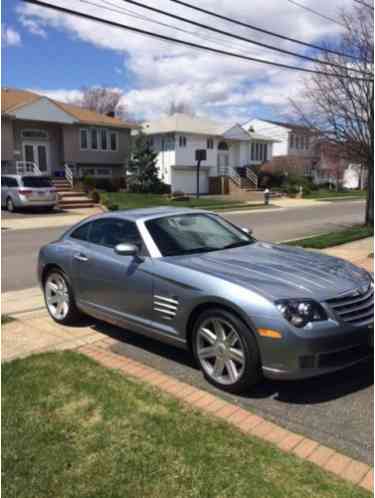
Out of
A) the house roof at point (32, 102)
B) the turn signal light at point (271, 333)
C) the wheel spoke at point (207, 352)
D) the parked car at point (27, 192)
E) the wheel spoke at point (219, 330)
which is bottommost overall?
the wheel spoke at point (207, 352)

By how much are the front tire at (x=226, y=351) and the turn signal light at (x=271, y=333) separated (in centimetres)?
10

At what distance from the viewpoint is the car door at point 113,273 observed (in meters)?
4.54

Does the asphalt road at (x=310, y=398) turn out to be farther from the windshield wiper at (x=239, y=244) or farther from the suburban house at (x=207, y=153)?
the suburban house at (x=207, y=153)

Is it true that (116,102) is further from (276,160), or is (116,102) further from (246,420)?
(246,420)

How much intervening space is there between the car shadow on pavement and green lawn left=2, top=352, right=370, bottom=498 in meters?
→ 0.66

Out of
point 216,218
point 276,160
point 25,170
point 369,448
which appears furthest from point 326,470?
point 276,160

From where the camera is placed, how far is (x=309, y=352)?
3484 millimetres

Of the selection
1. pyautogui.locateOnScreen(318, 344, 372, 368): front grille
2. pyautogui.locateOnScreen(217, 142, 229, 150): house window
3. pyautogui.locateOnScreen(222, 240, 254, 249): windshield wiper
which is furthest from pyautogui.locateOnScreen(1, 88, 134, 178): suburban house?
pyautogui.locateOnScreen(318, 344, 372, 368): front grille

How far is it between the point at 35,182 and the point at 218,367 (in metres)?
21.0

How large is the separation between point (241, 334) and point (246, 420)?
0.65 m

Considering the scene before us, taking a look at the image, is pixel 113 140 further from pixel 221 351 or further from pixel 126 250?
pixel 221 351

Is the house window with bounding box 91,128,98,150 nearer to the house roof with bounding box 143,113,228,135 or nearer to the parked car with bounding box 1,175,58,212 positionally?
the house roof with bounding box 143,113,228,135

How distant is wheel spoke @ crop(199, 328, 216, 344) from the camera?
155 inches

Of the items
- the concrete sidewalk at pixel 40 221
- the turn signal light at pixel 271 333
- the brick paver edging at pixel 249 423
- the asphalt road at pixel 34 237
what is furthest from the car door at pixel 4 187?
the turn signal light at pixel 271 333
